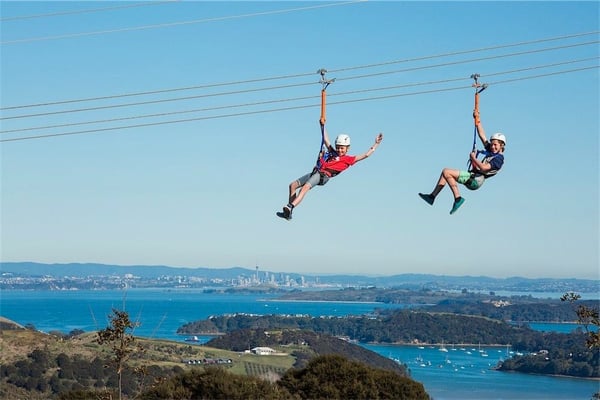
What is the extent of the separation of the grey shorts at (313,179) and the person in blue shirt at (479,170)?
173 centimetres

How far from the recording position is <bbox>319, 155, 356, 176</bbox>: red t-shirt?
1338cm

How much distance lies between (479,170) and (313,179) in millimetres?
2399

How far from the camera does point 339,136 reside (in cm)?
1340

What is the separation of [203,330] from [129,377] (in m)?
107

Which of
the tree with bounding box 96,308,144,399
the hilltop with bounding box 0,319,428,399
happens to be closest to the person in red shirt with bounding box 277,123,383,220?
the tree with bounding box 96,308,144,399

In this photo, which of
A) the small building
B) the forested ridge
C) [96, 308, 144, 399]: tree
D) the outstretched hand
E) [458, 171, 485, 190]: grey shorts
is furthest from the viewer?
the forested ridge

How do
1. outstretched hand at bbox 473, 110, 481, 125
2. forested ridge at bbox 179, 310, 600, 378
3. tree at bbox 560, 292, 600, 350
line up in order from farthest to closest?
forested ridge at bbox 179, 310, 600, 378 → tree at bbox 560, 292, 600, 350 → outstretched hand at bbox 473, 110, 481, 125

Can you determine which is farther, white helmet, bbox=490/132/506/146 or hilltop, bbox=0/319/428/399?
hilltop, bbox=0/319/428/399

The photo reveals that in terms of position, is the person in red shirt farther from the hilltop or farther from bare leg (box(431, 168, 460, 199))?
the hilltop

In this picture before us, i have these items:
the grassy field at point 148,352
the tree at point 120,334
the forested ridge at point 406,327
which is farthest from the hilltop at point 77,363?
the forested ridge at point 406,327

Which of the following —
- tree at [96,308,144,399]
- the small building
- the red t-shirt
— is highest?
the red t-shirt

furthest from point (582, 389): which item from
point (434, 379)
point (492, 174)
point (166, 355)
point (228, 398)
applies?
point (492, 174)

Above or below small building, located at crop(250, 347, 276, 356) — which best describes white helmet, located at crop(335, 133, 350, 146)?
above

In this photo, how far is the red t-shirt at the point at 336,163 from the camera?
43.9 feet
